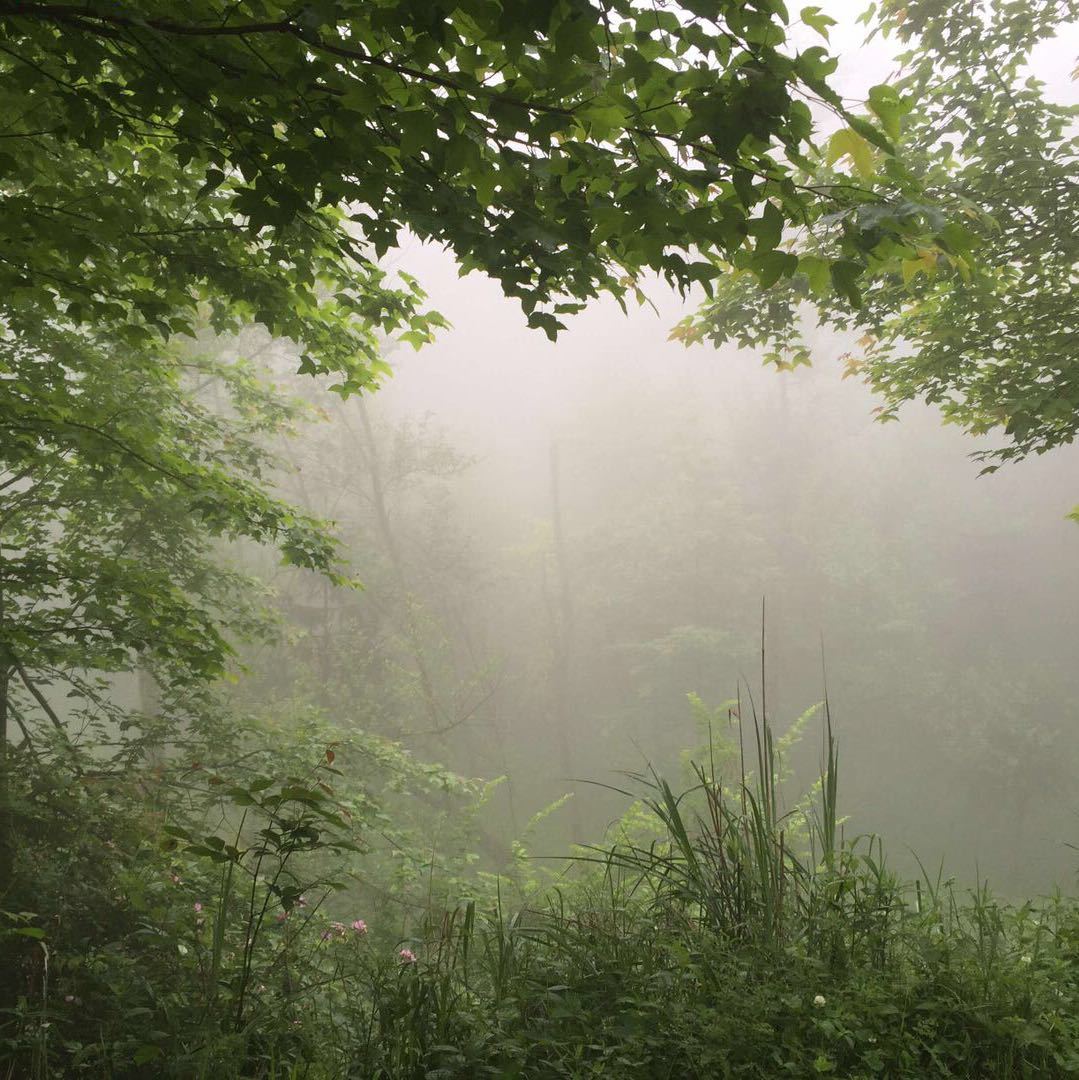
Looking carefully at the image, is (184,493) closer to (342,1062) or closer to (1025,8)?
(342,1062)

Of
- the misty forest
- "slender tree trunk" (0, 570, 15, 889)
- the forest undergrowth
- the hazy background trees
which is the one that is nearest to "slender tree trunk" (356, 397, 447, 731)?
the hazy background trees

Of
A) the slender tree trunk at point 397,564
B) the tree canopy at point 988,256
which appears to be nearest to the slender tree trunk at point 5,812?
the tree canopy at point 988,256

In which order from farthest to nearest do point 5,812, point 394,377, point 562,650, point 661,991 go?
1. point 562,650
2. point 394,377
3. point 5,812
4. point 661,991

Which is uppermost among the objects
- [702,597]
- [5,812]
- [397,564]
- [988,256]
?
[702,597]

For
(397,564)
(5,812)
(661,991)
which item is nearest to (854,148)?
(661,991)

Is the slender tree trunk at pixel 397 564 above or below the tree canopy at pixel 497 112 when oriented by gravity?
above

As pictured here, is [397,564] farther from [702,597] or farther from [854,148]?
[854,148]

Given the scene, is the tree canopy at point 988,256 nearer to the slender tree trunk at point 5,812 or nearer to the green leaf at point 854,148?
the green leaf at point 854,148

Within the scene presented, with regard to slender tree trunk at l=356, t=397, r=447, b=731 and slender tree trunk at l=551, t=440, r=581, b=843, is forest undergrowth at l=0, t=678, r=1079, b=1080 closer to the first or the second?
slender tree trunk at l=356, t=397, r=447, b=731

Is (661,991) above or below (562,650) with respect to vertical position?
below

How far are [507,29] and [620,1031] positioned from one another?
2113mm

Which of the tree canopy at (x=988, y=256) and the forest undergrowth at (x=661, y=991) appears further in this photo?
→ the tree canopy at (x=988, y=256)

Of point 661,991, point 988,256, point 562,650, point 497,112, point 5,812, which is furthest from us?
point 562,650

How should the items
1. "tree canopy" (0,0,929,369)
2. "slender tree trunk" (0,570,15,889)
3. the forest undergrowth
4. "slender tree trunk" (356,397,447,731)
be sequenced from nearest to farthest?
"tree canopy" (0,0,929,369) < the forest undergrowth < "slender tree trunk" (0,570,15,889) < "slender tree trunk" (356,397,447,731)
